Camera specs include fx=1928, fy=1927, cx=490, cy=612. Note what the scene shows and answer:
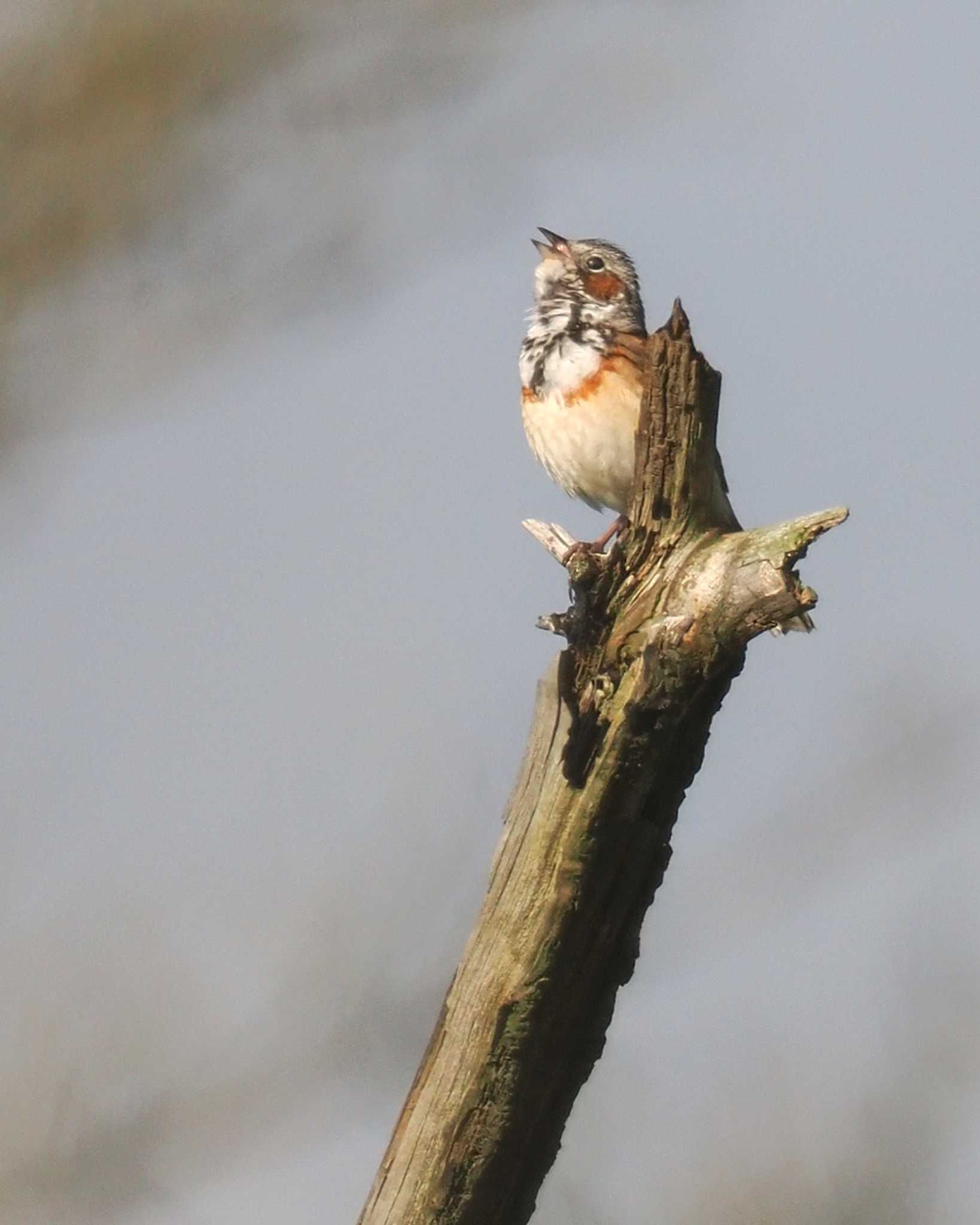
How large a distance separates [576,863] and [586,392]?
2594 millimetres

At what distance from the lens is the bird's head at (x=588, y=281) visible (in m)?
7.91

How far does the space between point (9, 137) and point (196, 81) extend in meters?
0.47

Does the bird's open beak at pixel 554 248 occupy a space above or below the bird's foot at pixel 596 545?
above

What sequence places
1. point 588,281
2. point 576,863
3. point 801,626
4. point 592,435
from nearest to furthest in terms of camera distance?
point 576,863 < point 801,626 < point 592,435 < point 588,281

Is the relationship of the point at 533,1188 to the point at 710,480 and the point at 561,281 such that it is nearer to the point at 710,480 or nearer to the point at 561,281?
the point at 710,480

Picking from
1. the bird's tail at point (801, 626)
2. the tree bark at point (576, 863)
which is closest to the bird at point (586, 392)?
the bird's tail at point (801, 626)

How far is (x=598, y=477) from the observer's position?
7125mm

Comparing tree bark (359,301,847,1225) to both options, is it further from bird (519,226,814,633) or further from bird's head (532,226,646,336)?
bird's head (532,226,646,336)

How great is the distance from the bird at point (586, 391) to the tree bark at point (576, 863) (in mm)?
1374

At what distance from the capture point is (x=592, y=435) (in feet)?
22.9

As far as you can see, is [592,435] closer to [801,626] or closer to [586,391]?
[586,391]

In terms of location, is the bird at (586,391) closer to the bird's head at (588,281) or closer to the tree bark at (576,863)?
the bird's head at (588,281)

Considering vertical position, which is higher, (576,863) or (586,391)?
(586,391)

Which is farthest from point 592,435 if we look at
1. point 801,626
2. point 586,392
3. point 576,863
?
point 576,863
